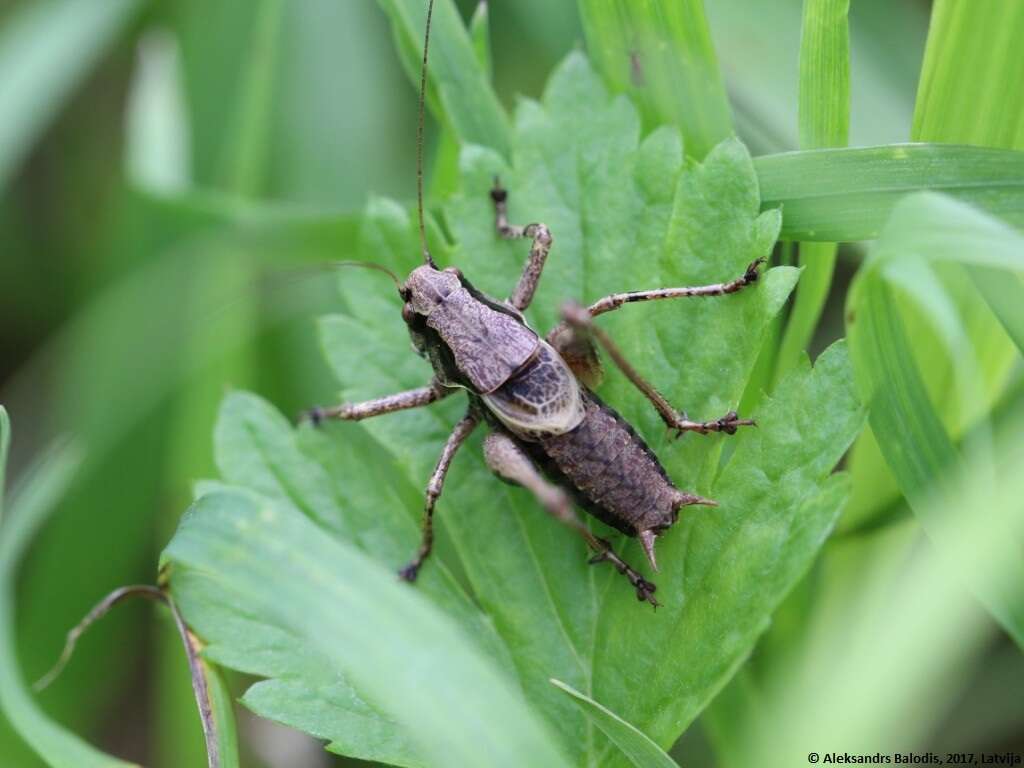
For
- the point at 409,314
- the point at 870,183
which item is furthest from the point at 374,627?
the point at 870,183

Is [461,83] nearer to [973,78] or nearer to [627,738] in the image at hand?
[973,78]

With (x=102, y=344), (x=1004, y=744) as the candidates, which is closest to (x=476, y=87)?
(x=102, y=344)

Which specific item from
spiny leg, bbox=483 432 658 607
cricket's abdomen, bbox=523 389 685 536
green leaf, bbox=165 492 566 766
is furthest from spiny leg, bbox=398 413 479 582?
green leaf, bbox=165 492 566 766

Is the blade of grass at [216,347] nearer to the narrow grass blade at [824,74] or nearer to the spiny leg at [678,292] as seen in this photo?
the spiny leg at [678,292]

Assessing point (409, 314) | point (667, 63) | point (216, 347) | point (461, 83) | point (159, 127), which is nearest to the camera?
point (667, 63)

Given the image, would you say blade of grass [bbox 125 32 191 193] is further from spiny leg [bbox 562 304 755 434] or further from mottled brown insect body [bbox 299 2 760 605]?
spiny leg [bbox 562 304 755 434]

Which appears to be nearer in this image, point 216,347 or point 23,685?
point 23,685
